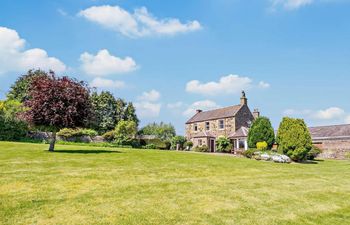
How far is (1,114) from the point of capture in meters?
35.7

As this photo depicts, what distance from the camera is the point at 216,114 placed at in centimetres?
5331

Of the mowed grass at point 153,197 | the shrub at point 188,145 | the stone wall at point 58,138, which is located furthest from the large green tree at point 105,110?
the mowed grass at point 153,197

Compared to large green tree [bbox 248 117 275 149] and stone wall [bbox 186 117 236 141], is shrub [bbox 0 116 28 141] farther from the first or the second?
stone wall [bbox 186 117 236 141]

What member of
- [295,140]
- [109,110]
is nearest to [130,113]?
[109,110]

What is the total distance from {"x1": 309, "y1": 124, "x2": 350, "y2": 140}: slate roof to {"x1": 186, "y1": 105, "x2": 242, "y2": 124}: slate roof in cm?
1271

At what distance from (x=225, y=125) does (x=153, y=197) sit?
41.7 meters

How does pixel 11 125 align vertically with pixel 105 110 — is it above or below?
below

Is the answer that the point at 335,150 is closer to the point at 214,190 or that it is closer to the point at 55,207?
the point at 214,190

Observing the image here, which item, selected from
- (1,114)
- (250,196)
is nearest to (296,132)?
(250,196)

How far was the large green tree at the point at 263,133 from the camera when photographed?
113 ft

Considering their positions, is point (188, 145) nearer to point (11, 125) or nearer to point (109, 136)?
point (109, 136)

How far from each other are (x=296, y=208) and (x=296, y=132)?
64.1 feet

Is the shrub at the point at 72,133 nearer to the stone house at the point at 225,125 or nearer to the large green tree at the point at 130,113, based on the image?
the stone house at the point at 225,125

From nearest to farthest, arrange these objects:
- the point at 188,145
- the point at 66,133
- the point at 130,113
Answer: the point at 66,133
the point at 188,145
the point at 130,113
